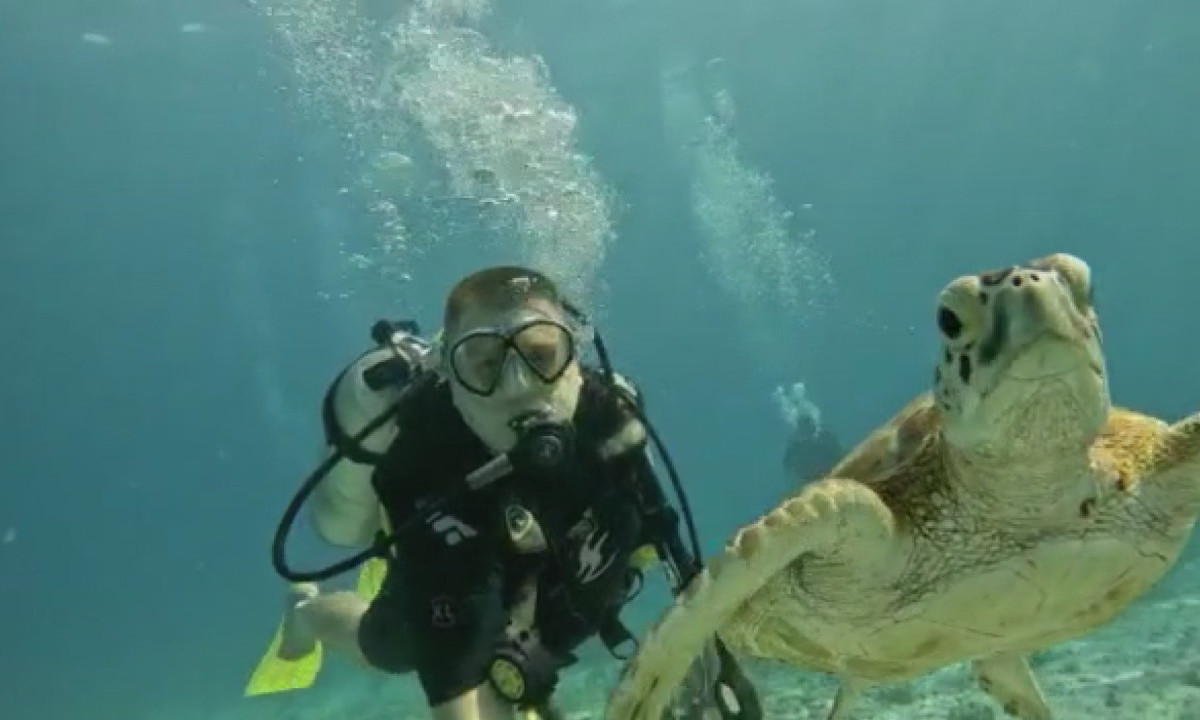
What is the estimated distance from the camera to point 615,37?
28266mm

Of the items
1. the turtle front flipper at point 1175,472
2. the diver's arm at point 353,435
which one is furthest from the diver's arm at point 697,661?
the turtle front flipper at point 1175,472

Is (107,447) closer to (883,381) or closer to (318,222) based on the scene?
(318,222)

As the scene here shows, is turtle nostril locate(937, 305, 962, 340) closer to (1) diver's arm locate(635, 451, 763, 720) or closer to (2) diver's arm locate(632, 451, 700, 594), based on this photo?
(1) diver's arm locate(635, 451, 763, 720)

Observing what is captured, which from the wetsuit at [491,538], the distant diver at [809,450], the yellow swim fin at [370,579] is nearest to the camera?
the wetsuit at [491,538]

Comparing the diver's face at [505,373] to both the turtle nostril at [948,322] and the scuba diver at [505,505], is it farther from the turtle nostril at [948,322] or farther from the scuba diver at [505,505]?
the turtle nostril at [948,322]

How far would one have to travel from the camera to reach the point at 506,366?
3.40 m

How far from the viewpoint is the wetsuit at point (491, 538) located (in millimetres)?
3152

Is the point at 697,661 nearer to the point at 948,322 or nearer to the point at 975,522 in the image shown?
the point at 975,522

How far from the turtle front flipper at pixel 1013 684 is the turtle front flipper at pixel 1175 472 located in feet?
→ 3.41

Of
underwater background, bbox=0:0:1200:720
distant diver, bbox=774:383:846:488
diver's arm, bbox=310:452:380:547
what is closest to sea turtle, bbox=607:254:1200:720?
diver's arm, bbox=310:452:380:547

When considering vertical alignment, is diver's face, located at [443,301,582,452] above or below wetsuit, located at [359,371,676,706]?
above

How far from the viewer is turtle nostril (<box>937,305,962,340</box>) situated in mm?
2175

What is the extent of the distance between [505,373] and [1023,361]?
176 centimetres

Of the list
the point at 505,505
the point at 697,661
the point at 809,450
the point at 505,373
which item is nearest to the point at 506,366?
the point at 505,373
